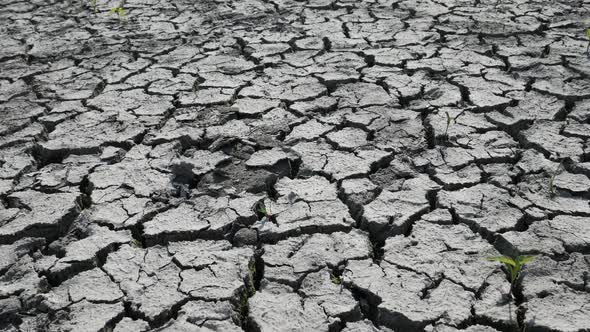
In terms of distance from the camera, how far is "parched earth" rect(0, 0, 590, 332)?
76.1 inches

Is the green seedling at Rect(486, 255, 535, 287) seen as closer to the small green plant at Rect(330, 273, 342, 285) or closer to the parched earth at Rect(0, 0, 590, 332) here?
the parched earth at Rect(0, 0, 590, 332)

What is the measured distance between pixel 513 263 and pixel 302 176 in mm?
990

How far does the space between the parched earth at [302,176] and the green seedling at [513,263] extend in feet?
0.10

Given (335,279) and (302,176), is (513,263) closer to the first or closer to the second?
(335,279)

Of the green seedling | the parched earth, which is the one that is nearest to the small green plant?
the parched earth

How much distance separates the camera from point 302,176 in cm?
259

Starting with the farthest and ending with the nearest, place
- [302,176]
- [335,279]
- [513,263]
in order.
Answer: [302,176] < [335,279] < [513,263]

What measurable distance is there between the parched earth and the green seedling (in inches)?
1.2

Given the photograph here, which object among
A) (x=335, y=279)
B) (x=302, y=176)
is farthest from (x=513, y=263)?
(x=302, y=176)

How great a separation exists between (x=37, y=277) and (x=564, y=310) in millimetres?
1729

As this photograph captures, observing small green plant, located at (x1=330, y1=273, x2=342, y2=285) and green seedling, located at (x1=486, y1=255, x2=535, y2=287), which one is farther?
small green plant, located at (x1=330, y1=273, x2=342, y2=285)

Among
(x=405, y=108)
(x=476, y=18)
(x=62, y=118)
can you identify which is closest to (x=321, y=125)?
(x=405, y=108)

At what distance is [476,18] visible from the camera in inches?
165

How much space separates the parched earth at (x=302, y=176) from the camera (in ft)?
6.34
